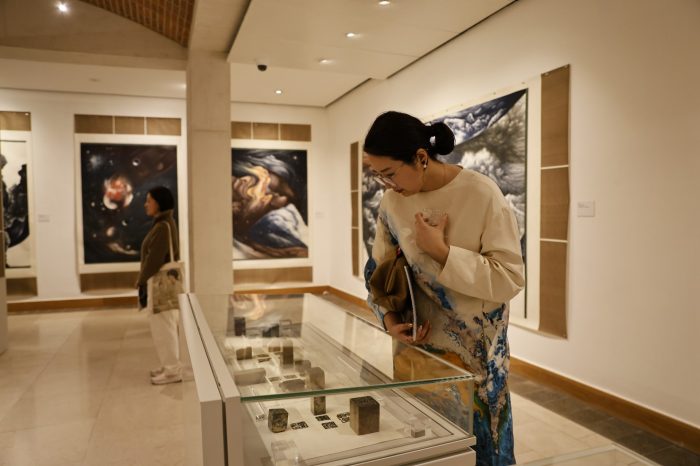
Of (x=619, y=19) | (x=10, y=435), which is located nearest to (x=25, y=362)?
(x=10, y=435)

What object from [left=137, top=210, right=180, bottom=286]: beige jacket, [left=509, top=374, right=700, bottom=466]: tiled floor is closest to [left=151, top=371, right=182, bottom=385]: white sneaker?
[left=137, top=210, right=180, bottom=286]: beige jacket

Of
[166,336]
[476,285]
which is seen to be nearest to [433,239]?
[476,285]

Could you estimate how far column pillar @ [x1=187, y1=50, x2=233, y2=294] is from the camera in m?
5.58

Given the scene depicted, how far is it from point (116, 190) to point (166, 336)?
4847 mm

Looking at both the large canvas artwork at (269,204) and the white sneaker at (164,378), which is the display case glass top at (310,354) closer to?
the white sneaker at (164,378)

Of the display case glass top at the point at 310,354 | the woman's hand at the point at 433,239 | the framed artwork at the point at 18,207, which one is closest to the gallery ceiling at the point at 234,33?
the framed artwork at the point at 18,207

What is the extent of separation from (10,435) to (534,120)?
15.6 ft

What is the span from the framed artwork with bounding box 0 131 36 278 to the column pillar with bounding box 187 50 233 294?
13.9 feet

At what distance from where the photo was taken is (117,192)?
8.55 metres

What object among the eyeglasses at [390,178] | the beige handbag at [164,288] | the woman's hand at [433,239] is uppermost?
the eyeglasses at [390,178]

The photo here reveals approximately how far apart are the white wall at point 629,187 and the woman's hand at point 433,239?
2.44 metres

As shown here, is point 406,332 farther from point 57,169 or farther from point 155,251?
point 57,169

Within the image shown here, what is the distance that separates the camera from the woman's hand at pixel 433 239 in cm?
149

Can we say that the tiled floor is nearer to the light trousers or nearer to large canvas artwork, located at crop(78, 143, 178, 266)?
the light trousers
